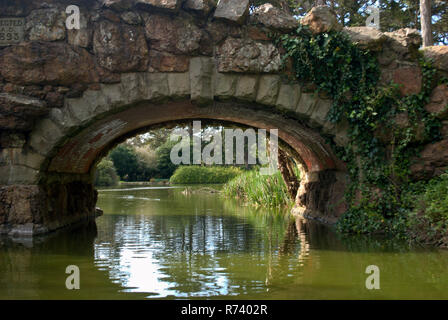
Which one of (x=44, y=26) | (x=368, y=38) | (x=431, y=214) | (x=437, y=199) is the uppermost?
(x=44, y=26)

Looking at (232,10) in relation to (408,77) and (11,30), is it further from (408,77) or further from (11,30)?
(11,30)

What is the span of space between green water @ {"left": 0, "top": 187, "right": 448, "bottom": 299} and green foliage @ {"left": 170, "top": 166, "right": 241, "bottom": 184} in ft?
69.8

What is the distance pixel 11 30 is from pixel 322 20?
4.30 m

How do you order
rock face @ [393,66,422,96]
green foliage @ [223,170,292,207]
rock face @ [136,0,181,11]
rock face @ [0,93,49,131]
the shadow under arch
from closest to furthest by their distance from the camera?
rock face @ [0,93,49,131]
rock face @ [136,0,181,11]
rock face @ [393,66,422,96]
the shadow under arch
green foliage @ [223,170,292,207]

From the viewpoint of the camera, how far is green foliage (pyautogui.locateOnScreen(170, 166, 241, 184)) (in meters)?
27.7

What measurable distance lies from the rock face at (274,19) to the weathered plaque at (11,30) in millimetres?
3224

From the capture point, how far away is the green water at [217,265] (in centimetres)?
301

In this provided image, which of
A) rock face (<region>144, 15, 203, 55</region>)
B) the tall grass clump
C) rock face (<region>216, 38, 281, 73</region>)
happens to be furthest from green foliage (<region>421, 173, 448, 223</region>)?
rock face (<region>144, 15, 203, 55</region>)

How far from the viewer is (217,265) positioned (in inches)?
154

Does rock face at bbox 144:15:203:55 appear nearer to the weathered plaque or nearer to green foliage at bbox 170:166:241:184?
the weathered plaque

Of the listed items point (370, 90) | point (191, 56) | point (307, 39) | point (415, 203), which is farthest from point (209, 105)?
point (415, 203)

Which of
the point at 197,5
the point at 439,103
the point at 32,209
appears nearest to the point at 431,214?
the point at 439,103

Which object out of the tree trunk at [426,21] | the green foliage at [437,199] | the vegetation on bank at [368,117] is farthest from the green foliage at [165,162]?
the green foliage at [437,199]
